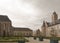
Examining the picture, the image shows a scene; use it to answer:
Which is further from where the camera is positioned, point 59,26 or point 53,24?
point 53,24

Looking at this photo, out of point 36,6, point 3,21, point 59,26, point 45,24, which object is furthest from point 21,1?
point 45,24

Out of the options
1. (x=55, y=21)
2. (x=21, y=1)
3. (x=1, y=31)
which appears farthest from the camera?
(x=55, y=21)

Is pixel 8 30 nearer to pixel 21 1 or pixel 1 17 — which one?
pixel 1 17

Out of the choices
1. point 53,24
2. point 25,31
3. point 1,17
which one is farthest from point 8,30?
point 53,24

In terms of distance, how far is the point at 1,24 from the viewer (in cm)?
3372

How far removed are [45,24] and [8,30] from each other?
59.6 feet

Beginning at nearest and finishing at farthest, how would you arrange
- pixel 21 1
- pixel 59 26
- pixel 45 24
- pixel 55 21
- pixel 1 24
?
pixel 21 1 → pixel 1 24 → pixel 59 26 → pixel 55 21 → pixel 45 24

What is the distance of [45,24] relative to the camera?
4803cm

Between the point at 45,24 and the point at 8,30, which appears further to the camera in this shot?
the point at 45,24

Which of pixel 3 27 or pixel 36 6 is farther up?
pixel 36 6

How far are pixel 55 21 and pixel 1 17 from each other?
53.7 ft

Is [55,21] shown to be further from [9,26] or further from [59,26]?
[9,26]

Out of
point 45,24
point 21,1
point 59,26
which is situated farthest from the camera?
point 45,24

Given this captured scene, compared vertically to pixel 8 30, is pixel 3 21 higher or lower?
higher
